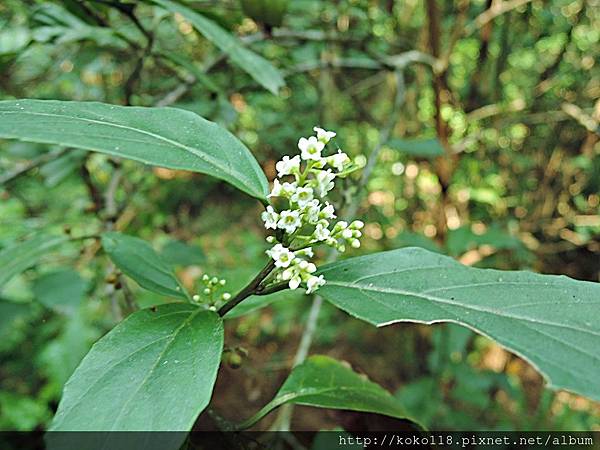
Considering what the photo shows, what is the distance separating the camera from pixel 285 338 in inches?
94.6

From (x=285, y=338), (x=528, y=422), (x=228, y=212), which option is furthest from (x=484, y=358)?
(x=228, y=212)

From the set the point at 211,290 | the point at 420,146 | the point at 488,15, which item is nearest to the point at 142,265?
the point at 211,290

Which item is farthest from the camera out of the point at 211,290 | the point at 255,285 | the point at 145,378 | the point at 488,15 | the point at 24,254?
the point at 488,15

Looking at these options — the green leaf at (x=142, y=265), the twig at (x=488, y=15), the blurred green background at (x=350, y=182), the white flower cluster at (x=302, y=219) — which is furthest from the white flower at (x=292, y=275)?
the twig at (x=488, y=15)

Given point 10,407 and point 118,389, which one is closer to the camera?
point 118,389

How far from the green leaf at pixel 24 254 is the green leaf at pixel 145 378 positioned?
15.8 inches

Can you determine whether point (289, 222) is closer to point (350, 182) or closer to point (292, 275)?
point (292, 275)

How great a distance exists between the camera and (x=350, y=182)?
42.9 inches

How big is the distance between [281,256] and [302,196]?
68 millimetres

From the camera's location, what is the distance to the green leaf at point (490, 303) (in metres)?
0.47

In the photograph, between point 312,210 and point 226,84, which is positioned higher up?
point 312,210

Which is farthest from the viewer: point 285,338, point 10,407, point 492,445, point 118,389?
point 285,338

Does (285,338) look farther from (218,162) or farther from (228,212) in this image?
(218,162)

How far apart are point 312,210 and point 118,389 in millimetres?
255
